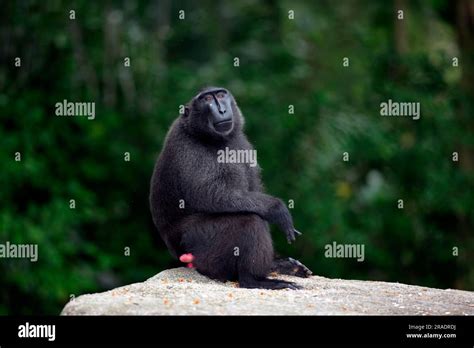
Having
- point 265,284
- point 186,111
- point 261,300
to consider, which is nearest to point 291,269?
point 265,284

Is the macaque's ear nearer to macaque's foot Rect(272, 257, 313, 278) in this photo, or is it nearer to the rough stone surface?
the rough stone surface

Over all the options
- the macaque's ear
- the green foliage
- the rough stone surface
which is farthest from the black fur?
the green foliage

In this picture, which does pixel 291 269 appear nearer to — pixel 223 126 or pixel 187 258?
pixel 187 258

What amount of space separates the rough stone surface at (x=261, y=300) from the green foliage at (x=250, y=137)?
24.3ft

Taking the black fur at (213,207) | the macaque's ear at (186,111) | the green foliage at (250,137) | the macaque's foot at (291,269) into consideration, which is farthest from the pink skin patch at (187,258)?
the green foliage at (250,137)

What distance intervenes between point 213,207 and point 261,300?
1506mm

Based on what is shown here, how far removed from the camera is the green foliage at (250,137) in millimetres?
15820

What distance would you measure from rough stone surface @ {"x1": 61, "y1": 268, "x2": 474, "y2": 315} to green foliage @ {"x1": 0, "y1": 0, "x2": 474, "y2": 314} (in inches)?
291

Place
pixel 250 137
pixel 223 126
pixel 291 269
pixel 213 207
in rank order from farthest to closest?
pixel 250 137 → pixel 291 269 → pixel 223 126 → pixel 213 207

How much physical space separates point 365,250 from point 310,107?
3.01 m

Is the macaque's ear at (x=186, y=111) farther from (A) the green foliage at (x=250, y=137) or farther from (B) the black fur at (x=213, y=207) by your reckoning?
(A) the green foliage at (x=250, y=137)

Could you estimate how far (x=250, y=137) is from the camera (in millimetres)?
16750

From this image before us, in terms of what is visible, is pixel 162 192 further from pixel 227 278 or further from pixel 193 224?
pixel 227 278

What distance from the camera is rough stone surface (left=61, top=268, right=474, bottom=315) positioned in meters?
6.74
